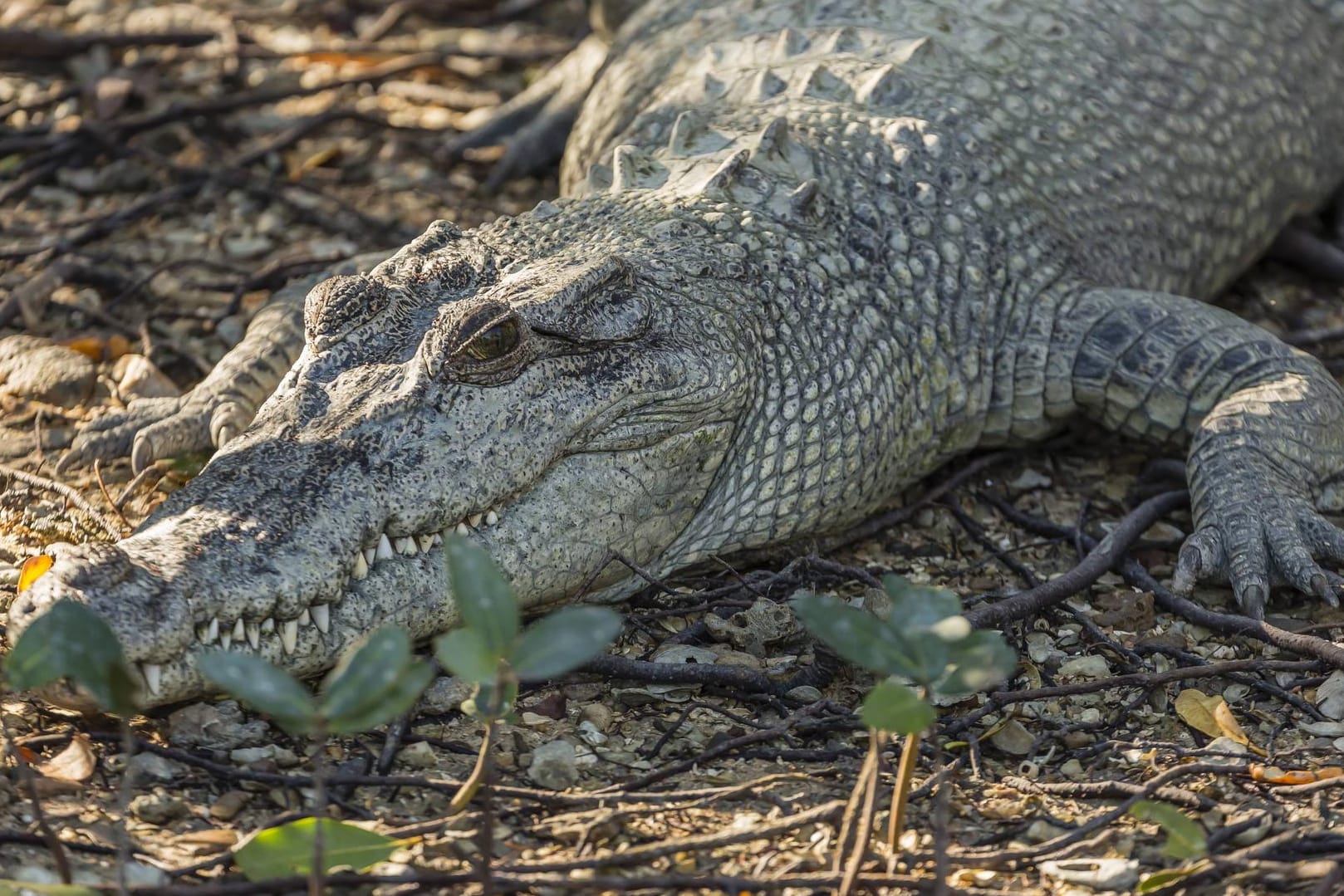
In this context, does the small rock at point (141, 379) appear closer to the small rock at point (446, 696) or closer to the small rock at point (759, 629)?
the small rock at point (446, 696)

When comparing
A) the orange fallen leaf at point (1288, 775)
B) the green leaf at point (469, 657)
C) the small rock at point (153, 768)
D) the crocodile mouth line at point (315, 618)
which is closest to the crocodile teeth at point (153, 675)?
the crocodile mouth line at point (315, 618)

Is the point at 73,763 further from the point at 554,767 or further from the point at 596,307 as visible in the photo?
the point at 596,307

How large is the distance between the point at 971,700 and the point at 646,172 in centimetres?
170

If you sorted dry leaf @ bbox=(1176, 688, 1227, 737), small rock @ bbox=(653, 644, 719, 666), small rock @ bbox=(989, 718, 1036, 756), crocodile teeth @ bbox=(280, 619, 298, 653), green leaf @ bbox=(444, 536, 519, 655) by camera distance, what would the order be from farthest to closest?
small rock @ bbox=(653, 644, 719, 666)
dry leaf @ bbox=(1176, 688, 1227, 737)
small rock @ bbox=(989, 718, 1036, 756)
crocodile teeth @ bbox=(280, 619, 298, 653)
green leaf @ bbox=(444, 536, 519, 655)

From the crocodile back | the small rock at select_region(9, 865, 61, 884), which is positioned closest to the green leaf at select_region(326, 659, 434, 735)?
the small rock at select_region(9, 865, 61, 884)

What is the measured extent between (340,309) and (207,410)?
907 millimetres

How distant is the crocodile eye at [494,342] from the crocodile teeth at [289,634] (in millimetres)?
681

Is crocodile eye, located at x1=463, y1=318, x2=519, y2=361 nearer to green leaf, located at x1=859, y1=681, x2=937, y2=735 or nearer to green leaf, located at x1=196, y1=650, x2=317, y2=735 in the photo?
green leaf, located at x1=196, y1=650, x2=317, y2=735

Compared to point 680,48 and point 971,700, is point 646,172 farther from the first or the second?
point 971,700

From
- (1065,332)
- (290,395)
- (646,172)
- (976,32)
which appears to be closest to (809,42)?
(976,32)

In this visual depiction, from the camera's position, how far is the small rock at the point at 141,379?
174 inches

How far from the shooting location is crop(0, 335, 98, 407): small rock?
4.36 meters

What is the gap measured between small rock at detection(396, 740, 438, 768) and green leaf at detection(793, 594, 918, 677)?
39.2 inches

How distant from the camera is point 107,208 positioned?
5402 millimetres
